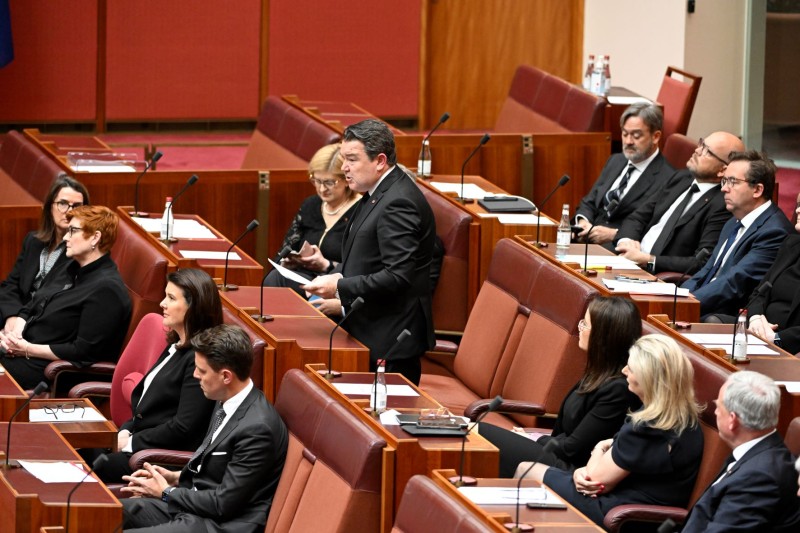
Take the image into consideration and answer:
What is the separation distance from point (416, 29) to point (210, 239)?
3.82 meters

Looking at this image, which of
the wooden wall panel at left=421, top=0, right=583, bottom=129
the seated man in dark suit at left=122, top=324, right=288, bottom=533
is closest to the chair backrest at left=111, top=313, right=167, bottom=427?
the seated man in dark suit at left=122, top=324, right=288, bottom=533

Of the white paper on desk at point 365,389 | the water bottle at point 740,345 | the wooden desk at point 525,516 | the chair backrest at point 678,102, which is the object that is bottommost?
the wooden desk at point 525,516

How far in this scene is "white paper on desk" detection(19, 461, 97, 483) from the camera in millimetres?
3302

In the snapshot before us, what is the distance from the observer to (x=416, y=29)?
8438 millimetres

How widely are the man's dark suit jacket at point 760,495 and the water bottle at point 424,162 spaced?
9.24 ft

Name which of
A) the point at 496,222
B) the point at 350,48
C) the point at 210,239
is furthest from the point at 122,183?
the point at 350,48

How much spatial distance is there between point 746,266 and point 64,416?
2.06 m

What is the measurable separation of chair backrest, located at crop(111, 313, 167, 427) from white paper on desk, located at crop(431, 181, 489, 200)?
1.45 meters

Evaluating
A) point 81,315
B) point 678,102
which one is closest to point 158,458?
point 81,315

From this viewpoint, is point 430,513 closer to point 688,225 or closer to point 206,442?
point 206,442

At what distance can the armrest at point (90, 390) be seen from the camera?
4.36 metres

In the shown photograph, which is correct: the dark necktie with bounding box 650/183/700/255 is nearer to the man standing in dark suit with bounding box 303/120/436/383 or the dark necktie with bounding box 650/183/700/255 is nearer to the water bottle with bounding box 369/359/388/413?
the man standing in dark suit with bounding box 303/120/436/383

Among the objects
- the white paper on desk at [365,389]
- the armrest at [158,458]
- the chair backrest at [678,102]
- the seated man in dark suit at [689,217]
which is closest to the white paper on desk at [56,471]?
the armrest at [158,458]

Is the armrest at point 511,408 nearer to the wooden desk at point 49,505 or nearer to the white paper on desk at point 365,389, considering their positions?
the white paper on desk at point 365,389
